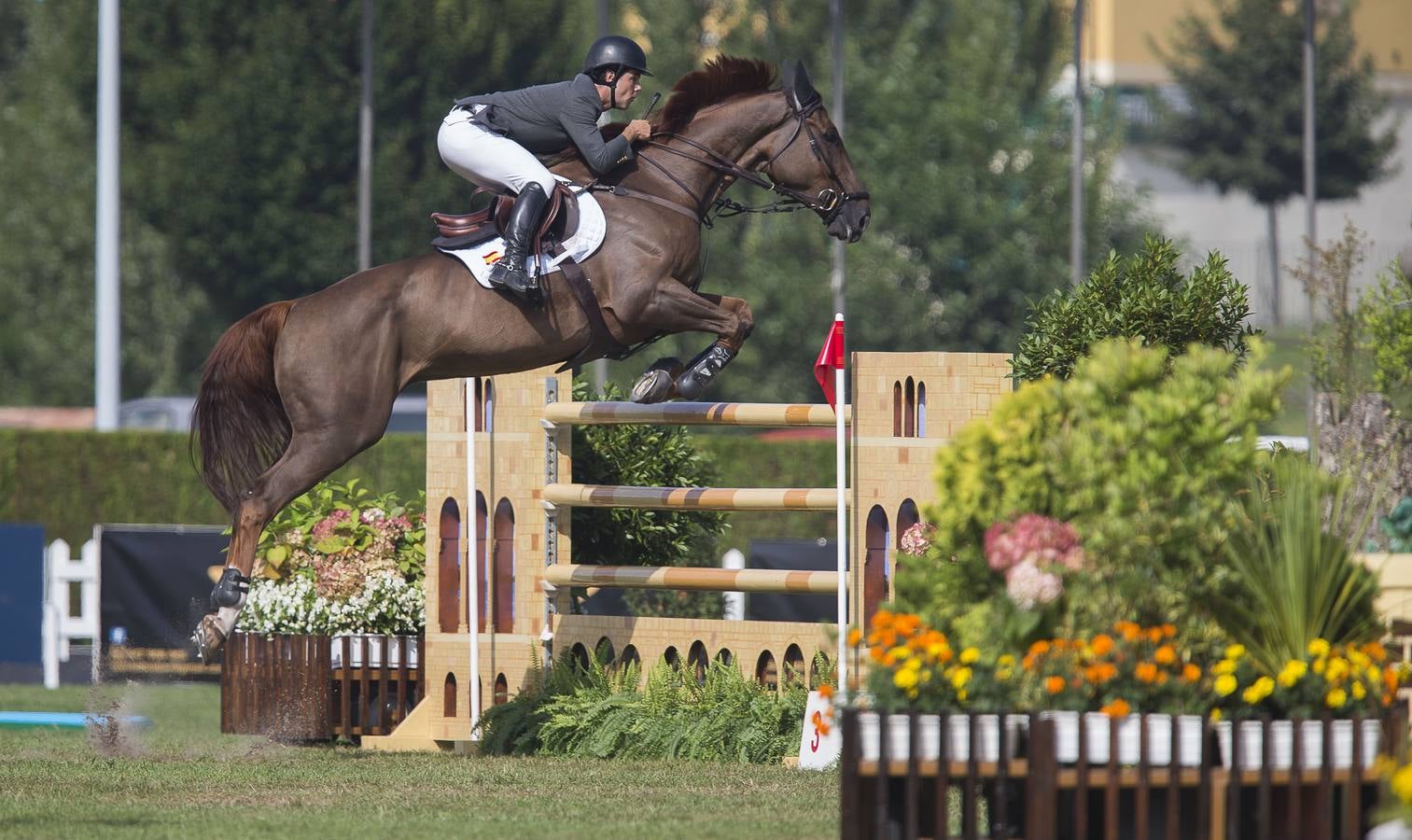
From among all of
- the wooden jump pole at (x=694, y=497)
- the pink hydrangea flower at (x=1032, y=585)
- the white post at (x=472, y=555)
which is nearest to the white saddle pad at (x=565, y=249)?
the white post at (x=472, y=555)

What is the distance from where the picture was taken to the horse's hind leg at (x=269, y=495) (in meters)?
7.36

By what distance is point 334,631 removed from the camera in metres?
8.35

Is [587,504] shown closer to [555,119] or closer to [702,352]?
[702,352]

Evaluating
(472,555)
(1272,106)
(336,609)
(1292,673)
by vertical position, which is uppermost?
(1272,106)

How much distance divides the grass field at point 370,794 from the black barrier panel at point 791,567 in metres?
5.00

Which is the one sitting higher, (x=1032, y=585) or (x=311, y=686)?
(x=1032, y=585)

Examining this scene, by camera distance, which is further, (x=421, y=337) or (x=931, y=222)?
(x=931, y=222)

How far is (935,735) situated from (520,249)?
3.35 m

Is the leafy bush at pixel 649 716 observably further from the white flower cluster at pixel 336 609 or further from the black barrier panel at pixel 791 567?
the black barrier panel at pixel 791 567

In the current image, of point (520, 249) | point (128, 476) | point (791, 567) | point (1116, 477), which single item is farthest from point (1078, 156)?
point (1116, 477)

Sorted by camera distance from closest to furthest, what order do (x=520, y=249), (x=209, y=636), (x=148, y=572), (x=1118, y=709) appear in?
(x=1118, y=709) → (x=520, y=249) → (x=209, y=636) → (x=148, y=572)

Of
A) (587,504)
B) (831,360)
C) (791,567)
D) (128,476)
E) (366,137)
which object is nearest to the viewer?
(831,360)

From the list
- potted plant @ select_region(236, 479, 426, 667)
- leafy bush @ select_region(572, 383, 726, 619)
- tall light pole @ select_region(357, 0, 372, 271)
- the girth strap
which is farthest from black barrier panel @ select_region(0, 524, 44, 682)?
tall light pole @ select_region(357, 0, 372, 271)

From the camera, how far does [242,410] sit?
762 cm
